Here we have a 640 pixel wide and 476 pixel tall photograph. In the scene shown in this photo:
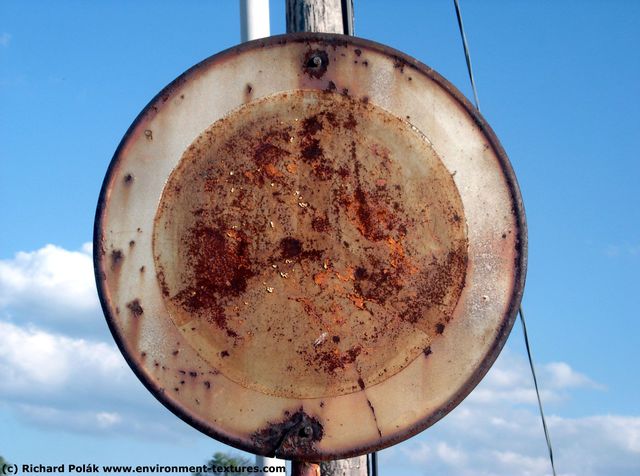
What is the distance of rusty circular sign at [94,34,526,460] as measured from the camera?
2355 millimetres

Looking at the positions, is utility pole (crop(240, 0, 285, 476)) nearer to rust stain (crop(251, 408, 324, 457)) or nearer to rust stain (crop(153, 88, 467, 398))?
rust stain (crop(153, 88, 467, 398))

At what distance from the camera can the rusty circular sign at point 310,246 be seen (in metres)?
2.36

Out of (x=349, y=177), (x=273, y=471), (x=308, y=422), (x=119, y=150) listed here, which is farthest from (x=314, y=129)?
(x=273, y=471)

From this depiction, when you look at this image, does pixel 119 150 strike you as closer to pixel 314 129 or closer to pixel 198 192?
pixel 198 192

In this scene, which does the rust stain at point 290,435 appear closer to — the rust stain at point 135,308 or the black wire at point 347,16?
the rust stain at point 135,308

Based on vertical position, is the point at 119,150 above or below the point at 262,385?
above

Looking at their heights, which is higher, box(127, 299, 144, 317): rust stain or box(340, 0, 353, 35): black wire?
box(340, 0, 353, 35): black wire

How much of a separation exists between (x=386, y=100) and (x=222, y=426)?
900 mm

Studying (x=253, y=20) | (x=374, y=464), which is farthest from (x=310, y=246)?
(x=253, y=20)

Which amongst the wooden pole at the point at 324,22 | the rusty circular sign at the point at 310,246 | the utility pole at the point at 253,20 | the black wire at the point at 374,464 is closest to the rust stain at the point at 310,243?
the rusty circular sign at the point at 310,246

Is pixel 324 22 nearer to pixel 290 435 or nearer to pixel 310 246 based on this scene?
pixel 310 246

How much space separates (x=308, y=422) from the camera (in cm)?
234

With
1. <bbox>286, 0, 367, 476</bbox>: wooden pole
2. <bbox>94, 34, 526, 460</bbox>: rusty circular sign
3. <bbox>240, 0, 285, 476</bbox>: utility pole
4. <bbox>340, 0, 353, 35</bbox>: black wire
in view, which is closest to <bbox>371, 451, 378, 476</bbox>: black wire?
<bbox>286, 0, 367, 476</bbox>: wooden pole

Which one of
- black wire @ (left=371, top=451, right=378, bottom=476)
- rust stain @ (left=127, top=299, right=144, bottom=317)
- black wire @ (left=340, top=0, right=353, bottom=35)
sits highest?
black wire @ (left=340, top=0, right=353, bottom=35)
